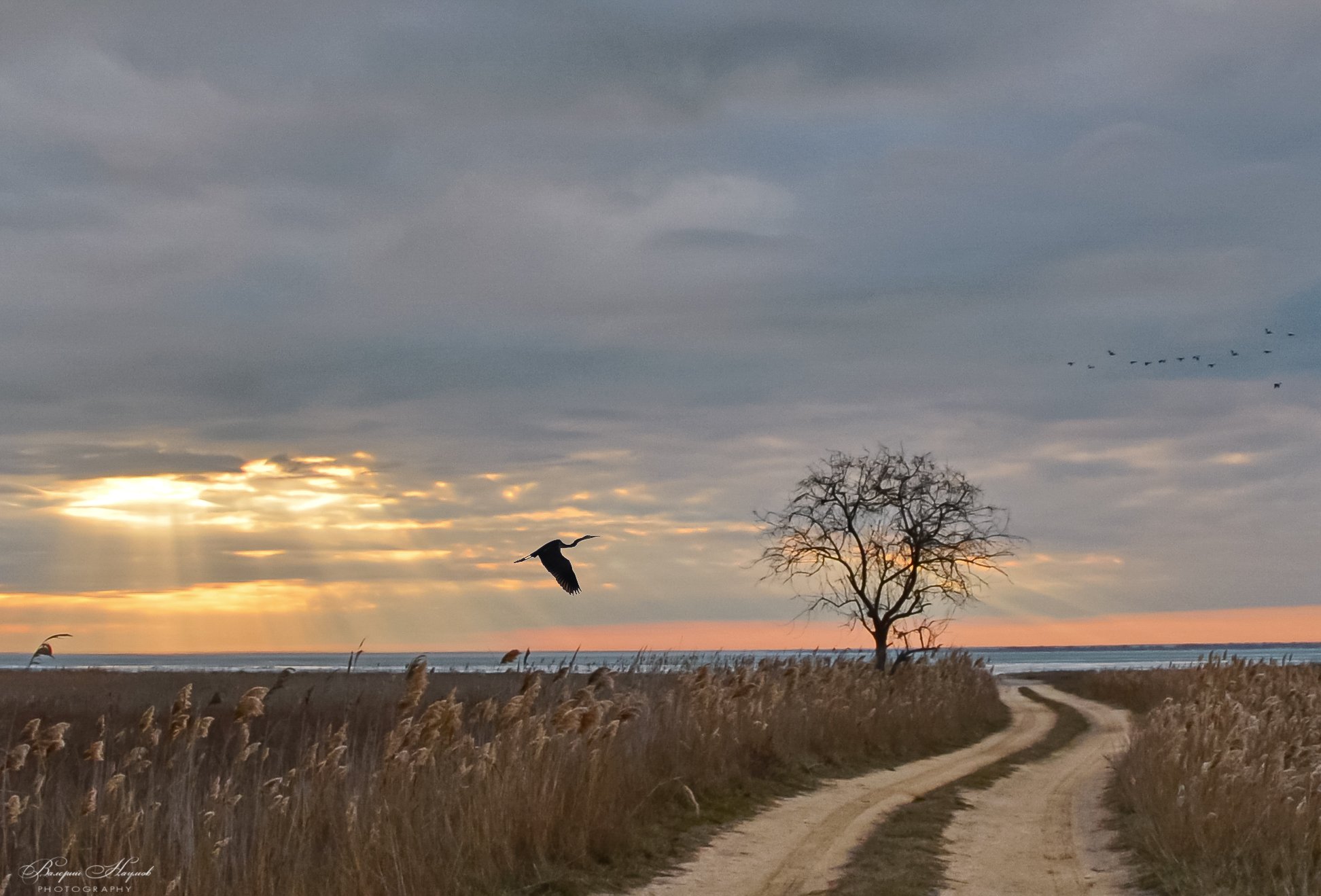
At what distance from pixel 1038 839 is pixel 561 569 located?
700 centimetres

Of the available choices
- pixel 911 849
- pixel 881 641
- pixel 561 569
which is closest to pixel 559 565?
pixel 561 569

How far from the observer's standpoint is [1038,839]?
48.0 ft

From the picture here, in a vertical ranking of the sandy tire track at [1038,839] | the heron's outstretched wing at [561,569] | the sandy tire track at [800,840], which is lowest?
the sandy tire track at [1038,839]

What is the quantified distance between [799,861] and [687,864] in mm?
1202

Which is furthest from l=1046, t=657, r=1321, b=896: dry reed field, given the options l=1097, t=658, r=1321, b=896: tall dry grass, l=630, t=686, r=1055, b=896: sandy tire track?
l=630, t=686, r=1055, b=896: sandy tire track

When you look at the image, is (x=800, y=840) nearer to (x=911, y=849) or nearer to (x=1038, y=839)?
(x=911, y=849)

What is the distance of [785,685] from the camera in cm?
2255

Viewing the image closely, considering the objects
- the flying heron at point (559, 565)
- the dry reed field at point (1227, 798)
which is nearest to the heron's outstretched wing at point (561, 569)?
the flying heron at point (559, 565)

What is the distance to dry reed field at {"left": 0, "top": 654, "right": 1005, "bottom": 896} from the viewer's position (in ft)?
30.8

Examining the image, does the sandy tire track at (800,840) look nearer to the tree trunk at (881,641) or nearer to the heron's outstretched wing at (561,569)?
the heron's outstretched wing at (561,569)

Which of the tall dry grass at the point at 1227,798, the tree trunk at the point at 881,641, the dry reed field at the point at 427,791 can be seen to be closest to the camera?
the dry reed field at the point at 427,791

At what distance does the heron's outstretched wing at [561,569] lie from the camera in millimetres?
15812

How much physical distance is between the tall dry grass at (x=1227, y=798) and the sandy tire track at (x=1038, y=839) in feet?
1.69

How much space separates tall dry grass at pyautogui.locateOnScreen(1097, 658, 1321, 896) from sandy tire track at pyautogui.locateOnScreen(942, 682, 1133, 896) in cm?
51
